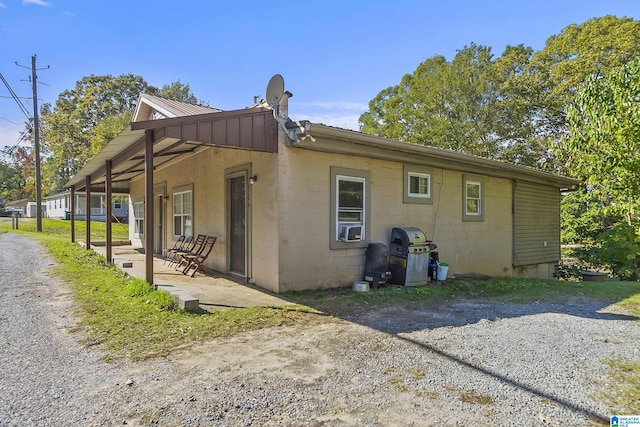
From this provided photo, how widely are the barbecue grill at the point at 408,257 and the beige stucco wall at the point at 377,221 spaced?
0.34 metres

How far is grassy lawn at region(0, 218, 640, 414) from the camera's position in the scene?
12.1 feet

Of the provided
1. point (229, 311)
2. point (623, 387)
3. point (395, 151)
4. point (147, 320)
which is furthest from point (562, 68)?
point (147, 320)

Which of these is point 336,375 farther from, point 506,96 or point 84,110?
point 84,110

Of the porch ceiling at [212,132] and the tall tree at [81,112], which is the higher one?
the tall tree at [81,112]

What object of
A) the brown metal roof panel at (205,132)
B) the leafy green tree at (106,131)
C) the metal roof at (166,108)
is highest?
the leafy green tree at (106,131)

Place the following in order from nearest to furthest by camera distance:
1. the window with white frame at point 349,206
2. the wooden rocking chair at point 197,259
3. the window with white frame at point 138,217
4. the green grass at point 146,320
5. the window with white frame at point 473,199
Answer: the green grass at point 146,320 < the window with white frame at point 349,206 < the wooden rocking chair at point 197,259 < the window with white frame at point 473,199 < the window with white frame at point 138,217

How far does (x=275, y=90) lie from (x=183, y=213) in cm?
582

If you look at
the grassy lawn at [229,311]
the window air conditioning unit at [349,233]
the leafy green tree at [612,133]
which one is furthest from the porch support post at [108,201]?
the leafy green tree at [612,133]

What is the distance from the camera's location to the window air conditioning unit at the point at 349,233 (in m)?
7.09

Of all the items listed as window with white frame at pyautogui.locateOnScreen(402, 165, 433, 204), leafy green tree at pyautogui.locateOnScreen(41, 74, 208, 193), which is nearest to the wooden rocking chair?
window with white frame at pyautogui.locateOnScreen(402, 165, 433, 204)

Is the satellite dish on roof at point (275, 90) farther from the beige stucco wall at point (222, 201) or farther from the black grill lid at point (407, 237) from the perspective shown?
the black grill lid at point (407, 237)

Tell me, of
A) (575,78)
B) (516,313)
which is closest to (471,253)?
(516,313)

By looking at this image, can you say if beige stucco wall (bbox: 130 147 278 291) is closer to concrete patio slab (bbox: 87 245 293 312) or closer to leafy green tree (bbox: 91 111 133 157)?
concrete patio slab (bbox: 87 245 293 312)

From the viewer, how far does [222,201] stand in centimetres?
831
